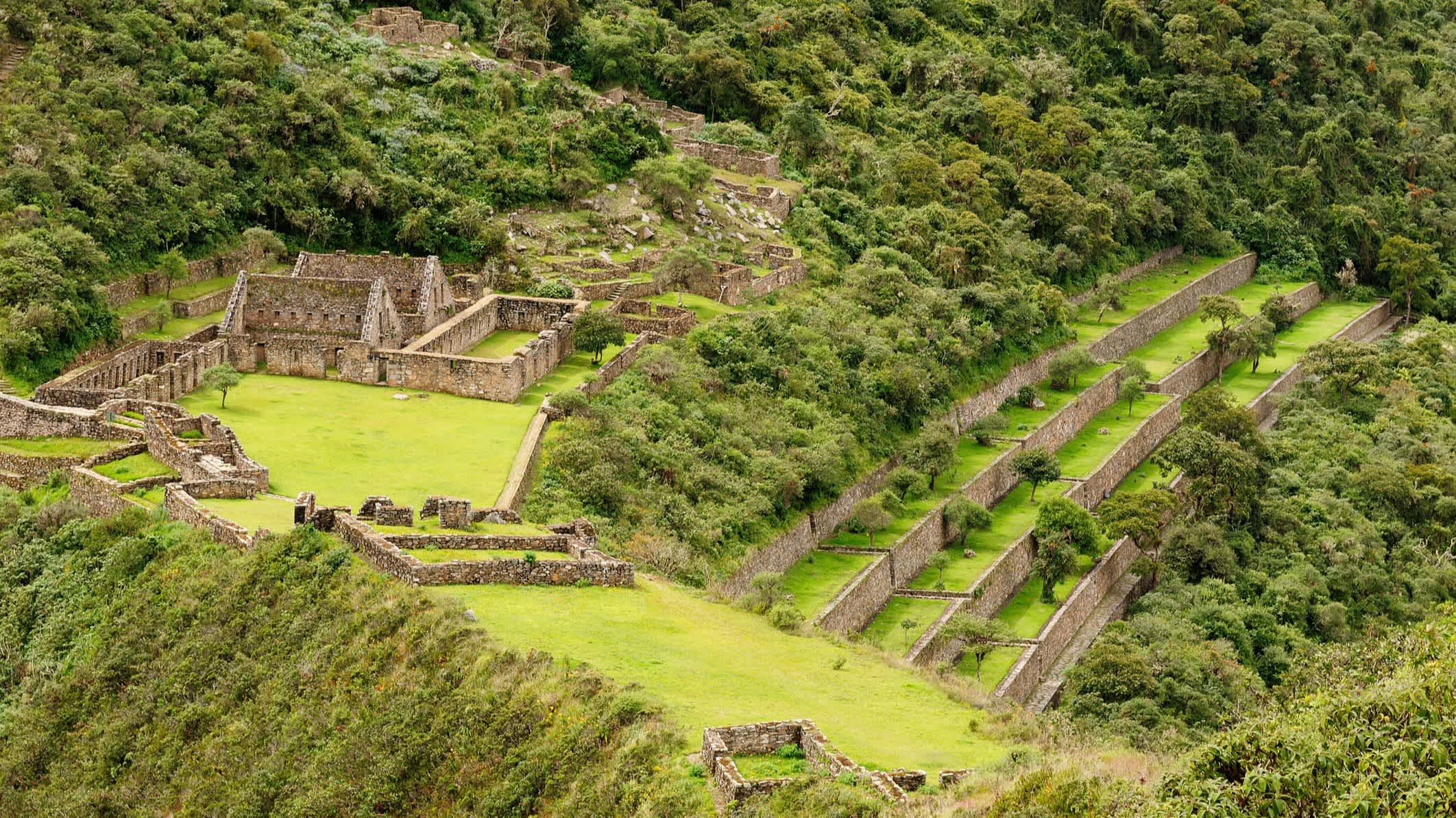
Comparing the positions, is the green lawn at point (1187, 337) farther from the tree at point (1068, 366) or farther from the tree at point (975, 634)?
the tree at point (975, 634)

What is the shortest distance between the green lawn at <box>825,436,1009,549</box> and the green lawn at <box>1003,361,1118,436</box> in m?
2.58

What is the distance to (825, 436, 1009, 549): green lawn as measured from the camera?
55312 millimetres

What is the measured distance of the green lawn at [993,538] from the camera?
54.7 meters

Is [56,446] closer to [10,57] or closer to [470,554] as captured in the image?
[470,554]

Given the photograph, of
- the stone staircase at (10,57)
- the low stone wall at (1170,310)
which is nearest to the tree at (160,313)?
the stone staircase at (10,57)

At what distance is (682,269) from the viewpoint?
62562 mm

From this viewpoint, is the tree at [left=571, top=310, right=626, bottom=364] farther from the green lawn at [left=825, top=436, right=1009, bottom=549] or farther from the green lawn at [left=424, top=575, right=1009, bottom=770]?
the green lawn at [left=424, top=575, right=1009, bottom=770]

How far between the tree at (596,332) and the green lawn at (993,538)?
11948mm

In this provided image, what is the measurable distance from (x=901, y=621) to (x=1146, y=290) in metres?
44.0

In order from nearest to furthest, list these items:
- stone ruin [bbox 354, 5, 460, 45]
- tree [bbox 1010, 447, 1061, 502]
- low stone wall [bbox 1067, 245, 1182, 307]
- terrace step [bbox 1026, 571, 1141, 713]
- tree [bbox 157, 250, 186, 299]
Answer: terrace step [bbox 1026, 571, 1141, 713]
tree [bbox 157, 250, 186, 299]
tree [bbox 1010, 447, 1061, 502]
stone ruin [bbox 354, 5, 460, 45]
low stone wall [bbox 1067, 245, 1182, 307]

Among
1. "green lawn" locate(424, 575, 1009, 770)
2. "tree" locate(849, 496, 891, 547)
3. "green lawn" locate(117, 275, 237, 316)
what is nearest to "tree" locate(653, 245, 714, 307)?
"tree" locate(849, 496, 891, 547)

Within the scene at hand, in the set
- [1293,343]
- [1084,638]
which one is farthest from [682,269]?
[1293,343]

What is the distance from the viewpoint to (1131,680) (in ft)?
149

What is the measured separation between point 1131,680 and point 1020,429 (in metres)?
23.6
